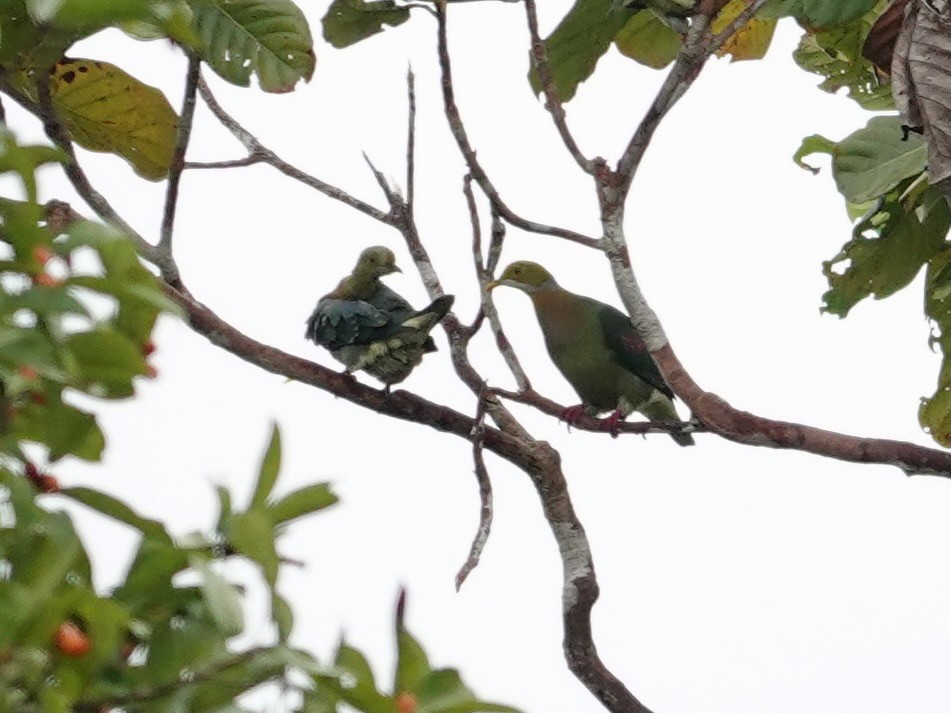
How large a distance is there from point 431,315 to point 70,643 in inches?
138

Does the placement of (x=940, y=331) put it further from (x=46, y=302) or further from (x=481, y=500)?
(x=46, y=302)

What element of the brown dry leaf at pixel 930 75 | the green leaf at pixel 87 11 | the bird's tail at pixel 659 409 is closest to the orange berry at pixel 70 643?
the green leaf at pixel 87 11

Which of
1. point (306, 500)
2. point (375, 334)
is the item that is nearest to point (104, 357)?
point (306, 500)

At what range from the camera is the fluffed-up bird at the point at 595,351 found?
592 centimetres

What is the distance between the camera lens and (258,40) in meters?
3.23

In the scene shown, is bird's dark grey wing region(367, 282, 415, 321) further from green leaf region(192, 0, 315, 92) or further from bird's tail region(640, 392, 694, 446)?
green leaf region(192, 0, 315, 92)

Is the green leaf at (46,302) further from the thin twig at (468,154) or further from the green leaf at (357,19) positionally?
the green leaf at (357,19)

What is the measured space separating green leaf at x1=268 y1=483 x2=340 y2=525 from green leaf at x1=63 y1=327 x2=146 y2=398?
0.15m

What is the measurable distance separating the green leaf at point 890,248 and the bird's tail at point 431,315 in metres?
1.04

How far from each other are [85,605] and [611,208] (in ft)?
7.33

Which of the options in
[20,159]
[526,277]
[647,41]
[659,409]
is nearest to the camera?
[20,159]

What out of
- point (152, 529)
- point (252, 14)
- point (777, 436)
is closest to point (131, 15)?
point (152, 529)

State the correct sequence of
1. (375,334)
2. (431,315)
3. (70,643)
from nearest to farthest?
(70,643), (431,315), (375,334)

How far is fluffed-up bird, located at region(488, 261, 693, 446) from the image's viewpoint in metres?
5.92
